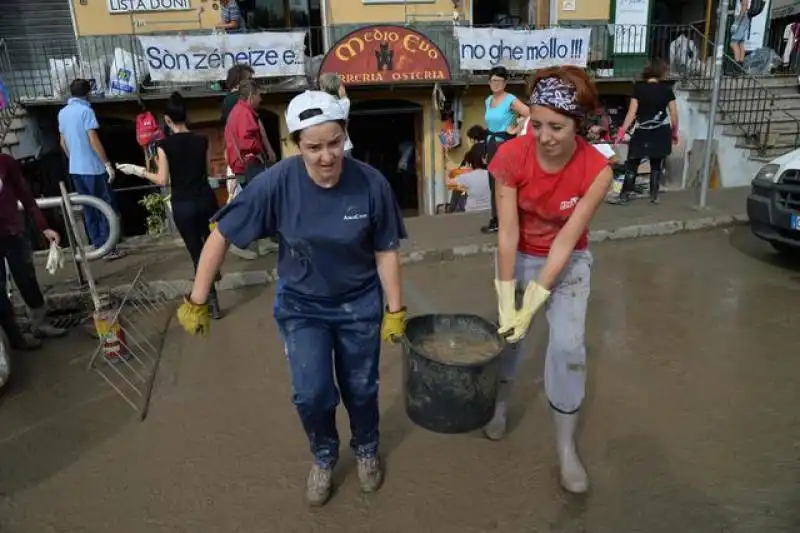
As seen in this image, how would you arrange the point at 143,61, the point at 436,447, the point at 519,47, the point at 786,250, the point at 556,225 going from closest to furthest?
the point at 556,225
the point at 436,447
the point at 786,250
the point at 143,61
the point at 519,47

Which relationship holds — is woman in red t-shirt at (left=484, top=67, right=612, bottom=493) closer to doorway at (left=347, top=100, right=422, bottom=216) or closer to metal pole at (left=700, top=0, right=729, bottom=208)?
metal pole at (left=700, top=0, right=729, bottom=208)

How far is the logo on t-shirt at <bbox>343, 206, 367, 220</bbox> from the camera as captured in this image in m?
2.44

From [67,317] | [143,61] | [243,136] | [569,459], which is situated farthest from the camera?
[143,61]

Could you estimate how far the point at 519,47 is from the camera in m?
11.1

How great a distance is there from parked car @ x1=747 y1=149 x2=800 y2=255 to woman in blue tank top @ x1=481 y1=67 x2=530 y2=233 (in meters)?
2.55

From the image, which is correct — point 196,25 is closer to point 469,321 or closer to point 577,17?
point 577,17

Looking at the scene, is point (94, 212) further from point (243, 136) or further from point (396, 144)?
point (396, 144)

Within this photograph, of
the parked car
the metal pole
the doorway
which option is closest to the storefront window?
the doorway

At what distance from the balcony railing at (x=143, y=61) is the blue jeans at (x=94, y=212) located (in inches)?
157

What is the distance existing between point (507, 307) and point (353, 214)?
87 cm

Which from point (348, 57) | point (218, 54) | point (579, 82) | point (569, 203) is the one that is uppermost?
point (218, 54)

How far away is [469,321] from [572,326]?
49cm

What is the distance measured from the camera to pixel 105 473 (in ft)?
10.4

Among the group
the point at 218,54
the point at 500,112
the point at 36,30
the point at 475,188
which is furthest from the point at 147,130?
the point at 500,112
